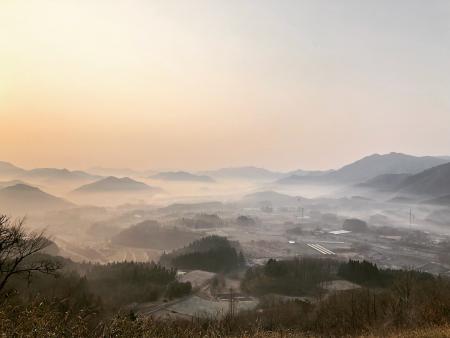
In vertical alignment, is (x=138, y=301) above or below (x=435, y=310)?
below

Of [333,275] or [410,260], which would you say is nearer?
[333,275]

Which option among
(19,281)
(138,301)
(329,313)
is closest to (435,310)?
(329,313)

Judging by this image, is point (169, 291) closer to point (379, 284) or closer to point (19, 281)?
point (19, 281)

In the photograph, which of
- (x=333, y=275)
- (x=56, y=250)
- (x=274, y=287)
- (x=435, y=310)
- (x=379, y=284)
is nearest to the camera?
(x=435, y=310)

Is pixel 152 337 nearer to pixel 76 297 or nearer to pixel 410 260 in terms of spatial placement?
pixel 76 297

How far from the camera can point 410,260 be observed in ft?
572

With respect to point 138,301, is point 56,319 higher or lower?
higher

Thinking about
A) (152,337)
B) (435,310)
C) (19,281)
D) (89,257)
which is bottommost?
(89,257)

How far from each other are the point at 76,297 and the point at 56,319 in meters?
58.3

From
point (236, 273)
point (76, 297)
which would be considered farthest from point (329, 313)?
point (236, 273)

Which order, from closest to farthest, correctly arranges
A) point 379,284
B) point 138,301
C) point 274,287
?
point 138,301, point 379,284, point 274,287

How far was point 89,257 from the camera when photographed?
194 meters

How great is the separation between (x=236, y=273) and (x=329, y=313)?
89.7m

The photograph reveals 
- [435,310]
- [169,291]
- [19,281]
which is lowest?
[169,291]
